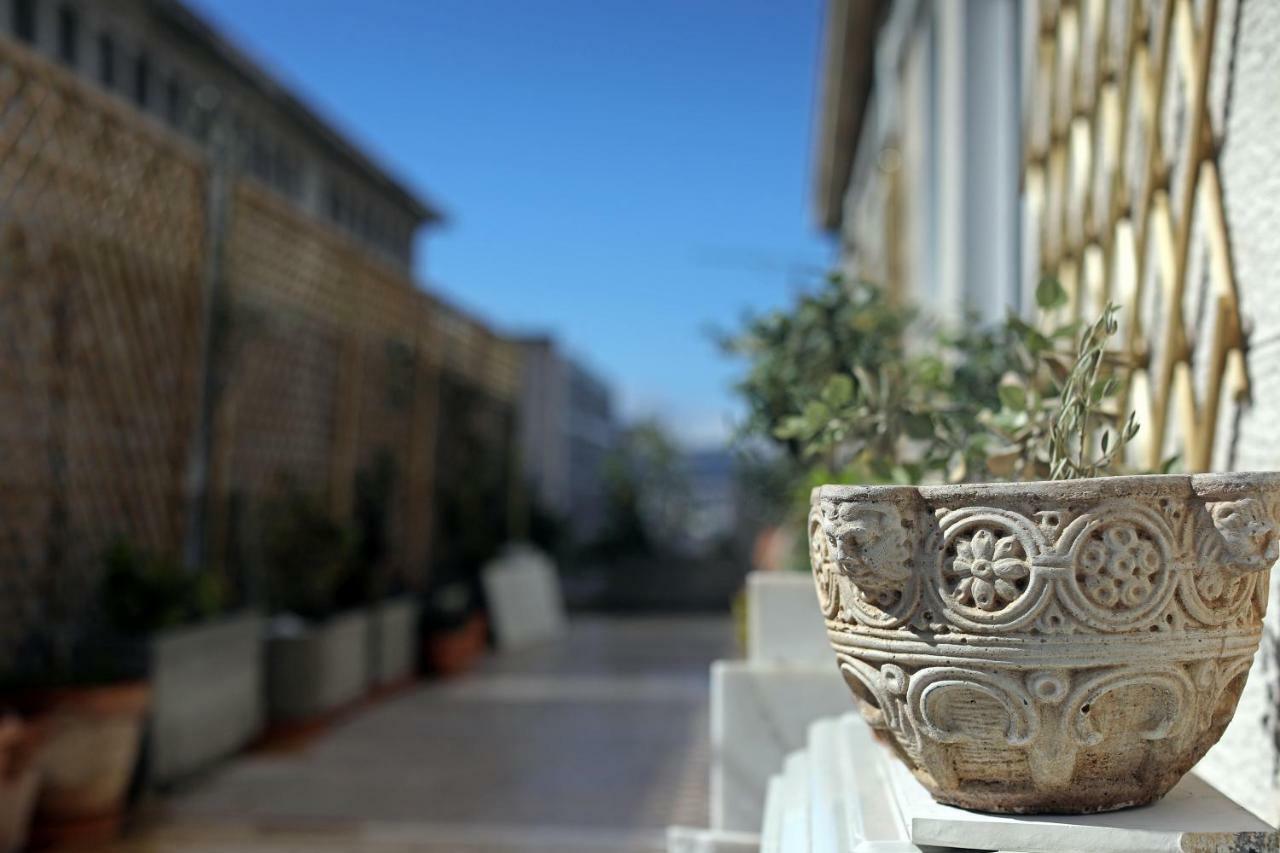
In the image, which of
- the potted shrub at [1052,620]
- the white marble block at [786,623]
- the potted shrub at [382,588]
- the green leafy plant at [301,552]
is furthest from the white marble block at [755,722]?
the potted shrub at [382,588]

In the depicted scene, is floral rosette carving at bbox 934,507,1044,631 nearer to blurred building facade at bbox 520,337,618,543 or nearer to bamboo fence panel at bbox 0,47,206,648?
bamboo fence panel at bbox 0,47,206,648

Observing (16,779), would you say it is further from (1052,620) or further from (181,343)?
(1052,620)

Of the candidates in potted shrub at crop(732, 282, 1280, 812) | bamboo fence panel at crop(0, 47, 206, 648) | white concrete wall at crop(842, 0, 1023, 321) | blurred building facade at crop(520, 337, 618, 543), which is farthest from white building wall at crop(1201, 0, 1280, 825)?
blurred building facade at crop(520, 337, 618, 543)

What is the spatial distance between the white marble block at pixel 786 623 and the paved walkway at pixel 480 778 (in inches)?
67.1

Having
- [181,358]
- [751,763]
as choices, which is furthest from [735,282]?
[181,358]

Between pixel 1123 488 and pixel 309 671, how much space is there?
5362 mm

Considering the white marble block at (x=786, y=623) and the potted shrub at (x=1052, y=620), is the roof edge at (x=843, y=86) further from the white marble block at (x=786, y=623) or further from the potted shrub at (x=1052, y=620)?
the potted shrub at (x=1052, y=620)

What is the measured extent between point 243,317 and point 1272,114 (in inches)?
196

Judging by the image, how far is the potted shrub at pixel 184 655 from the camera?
444cm

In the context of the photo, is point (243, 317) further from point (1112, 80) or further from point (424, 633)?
point (1112, 80)

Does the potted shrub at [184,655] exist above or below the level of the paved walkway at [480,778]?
above

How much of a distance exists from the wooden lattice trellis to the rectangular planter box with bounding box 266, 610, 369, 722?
14.6ft

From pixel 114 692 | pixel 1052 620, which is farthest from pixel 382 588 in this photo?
pixel 1052 620

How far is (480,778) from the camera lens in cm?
478
